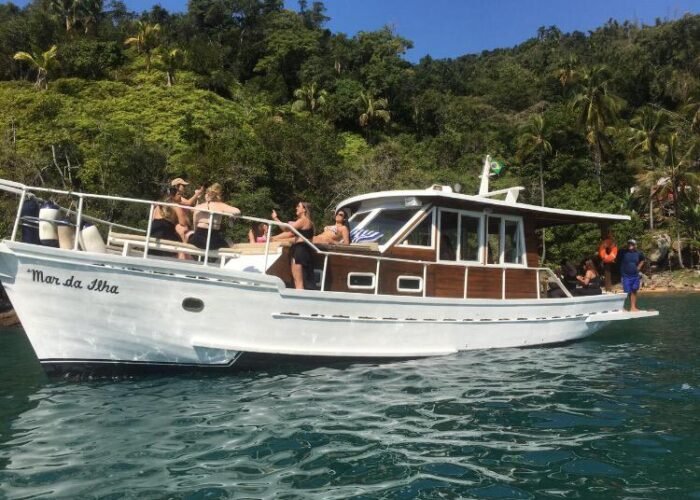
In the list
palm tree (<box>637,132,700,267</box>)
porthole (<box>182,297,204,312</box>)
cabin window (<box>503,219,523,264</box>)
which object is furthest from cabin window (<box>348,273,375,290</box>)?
palm tree (<box>637,132,700,267</box>)

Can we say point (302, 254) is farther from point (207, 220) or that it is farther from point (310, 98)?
point (310, 98)

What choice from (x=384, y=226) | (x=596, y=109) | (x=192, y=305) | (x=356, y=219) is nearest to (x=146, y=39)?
(x=596, y=109)

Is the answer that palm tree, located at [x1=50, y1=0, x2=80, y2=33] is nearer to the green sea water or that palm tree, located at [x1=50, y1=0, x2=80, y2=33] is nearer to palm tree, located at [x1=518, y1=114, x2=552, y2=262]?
palm tree, located at [x1=518, y1=114, x2=552, y2=262]

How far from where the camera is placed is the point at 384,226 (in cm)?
973

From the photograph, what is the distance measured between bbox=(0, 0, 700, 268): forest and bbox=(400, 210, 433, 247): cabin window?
50.6 feet

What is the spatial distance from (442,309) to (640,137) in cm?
3828

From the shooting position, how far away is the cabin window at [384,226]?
375 inches

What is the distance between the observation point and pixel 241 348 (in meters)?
7.47

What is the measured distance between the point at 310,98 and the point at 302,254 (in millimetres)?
41862

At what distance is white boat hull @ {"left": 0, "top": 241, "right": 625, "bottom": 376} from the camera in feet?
22.4

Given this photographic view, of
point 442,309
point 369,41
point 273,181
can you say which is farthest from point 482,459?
point 369,41

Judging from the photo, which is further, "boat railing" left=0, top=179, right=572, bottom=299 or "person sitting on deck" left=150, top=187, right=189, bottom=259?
"person sitting on deck" left=150, top=187, right=189, bottom=259

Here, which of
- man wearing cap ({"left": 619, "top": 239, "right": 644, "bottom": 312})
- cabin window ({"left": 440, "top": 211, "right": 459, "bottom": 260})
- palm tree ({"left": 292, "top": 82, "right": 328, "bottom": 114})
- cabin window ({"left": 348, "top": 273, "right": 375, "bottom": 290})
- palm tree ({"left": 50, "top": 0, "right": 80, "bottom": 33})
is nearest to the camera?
cabin window ({"left": 348, "top": 273, "right": 375, "bottom": 290})

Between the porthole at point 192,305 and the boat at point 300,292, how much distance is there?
0.01 metres
